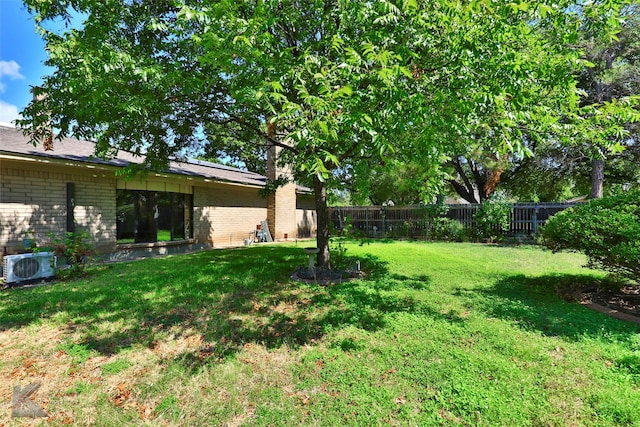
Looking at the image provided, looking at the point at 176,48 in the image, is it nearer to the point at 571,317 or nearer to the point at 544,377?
the point at 544,377

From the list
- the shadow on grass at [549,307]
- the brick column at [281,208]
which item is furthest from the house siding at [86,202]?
the shadow on grass at [549,307]

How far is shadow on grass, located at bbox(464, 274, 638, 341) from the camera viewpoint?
154 inches

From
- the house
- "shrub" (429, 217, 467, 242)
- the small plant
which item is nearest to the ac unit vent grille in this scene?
the small plant

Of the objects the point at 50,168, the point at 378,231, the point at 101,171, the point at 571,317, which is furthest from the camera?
the point at 378,231

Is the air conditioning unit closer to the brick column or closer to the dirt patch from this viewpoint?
the brick column

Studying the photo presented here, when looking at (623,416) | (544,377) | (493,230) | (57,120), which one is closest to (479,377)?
(544,377)

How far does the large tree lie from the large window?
452cm

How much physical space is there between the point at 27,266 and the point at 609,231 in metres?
10.6

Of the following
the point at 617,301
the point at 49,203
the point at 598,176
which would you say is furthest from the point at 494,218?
the point at 49,203

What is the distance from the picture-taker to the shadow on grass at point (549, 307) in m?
3.92

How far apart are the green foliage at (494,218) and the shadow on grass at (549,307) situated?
6.92 metres

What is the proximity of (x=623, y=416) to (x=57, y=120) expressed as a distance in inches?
335

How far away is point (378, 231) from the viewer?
17.1m

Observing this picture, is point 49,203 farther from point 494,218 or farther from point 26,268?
point 494,218
